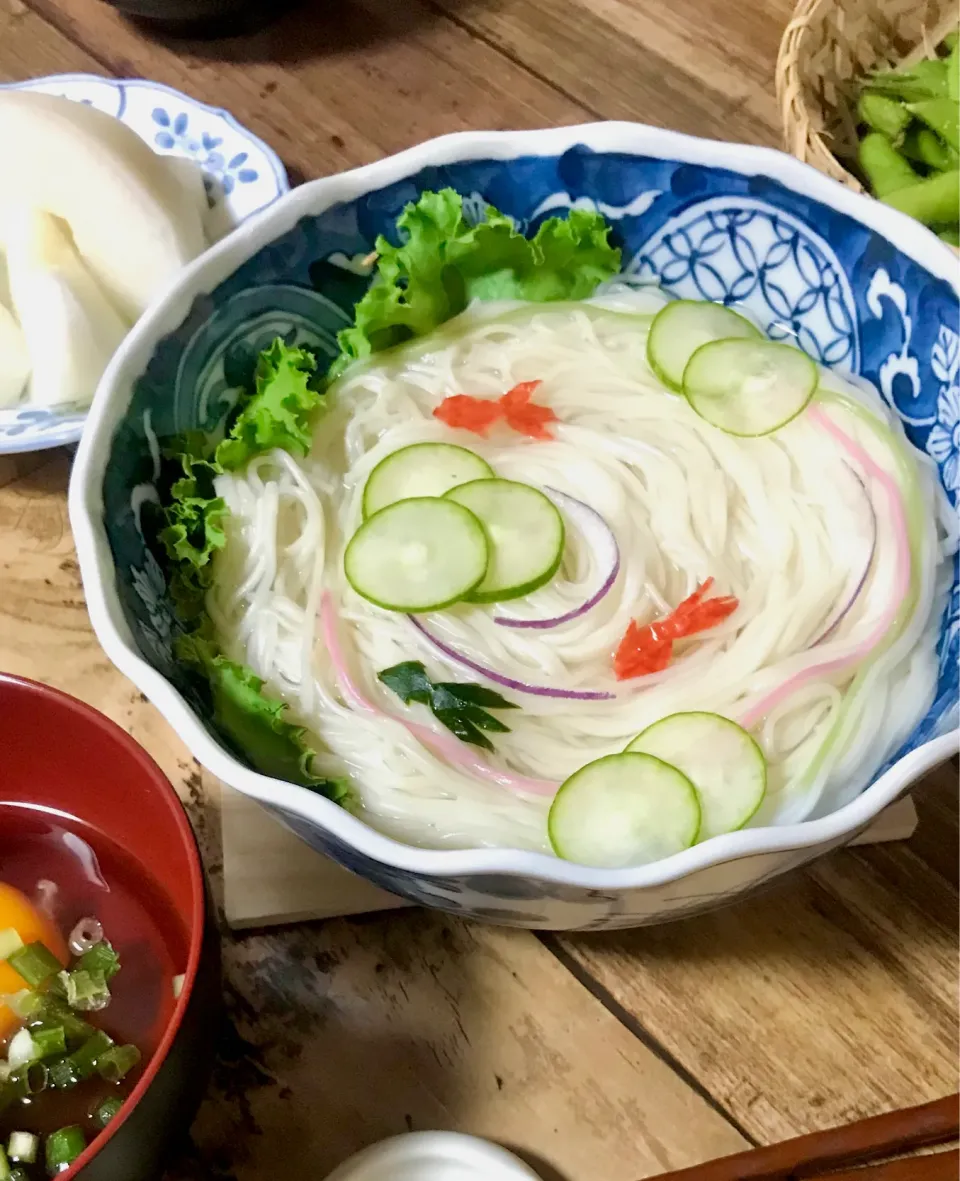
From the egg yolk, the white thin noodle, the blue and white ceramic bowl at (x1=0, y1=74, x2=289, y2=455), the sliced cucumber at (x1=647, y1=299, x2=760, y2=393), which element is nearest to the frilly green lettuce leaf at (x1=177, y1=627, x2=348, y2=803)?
the white thin noodle

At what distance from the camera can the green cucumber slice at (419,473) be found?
118cm

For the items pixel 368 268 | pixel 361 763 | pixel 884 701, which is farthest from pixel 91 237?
pixel 884 701

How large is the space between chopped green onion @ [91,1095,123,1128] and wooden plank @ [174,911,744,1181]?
0.08 meters

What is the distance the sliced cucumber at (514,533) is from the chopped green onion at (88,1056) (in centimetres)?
53

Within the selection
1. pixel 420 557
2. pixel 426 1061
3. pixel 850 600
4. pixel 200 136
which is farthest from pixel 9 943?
pixel 200 136

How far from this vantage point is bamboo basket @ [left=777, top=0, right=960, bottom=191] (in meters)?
1.63

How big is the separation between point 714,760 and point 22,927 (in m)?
0.66

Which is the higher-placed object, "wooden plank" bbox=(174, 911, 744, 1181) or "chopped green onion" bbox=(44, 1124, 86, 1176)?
"wooden plank" bbox=(174, 911, 744, 1181)

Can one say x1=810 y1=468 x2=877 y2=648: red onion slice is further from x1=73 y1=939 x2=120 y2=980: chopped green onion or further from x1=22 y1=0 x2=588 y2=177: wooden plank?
x1=22 y1=0 x2=588 y2=177: wooden plank

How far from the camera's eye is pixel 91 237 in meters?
1.43

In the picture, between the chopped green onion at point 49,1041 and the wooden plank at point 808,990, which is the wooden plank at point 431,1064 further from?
the chopped green onion at point 49,1041

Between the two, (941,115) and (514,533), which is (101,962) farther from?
(941,115)

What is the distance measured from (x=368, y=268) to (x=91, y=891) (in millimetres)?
729

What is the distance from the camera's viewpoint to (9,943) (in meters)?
1.01
